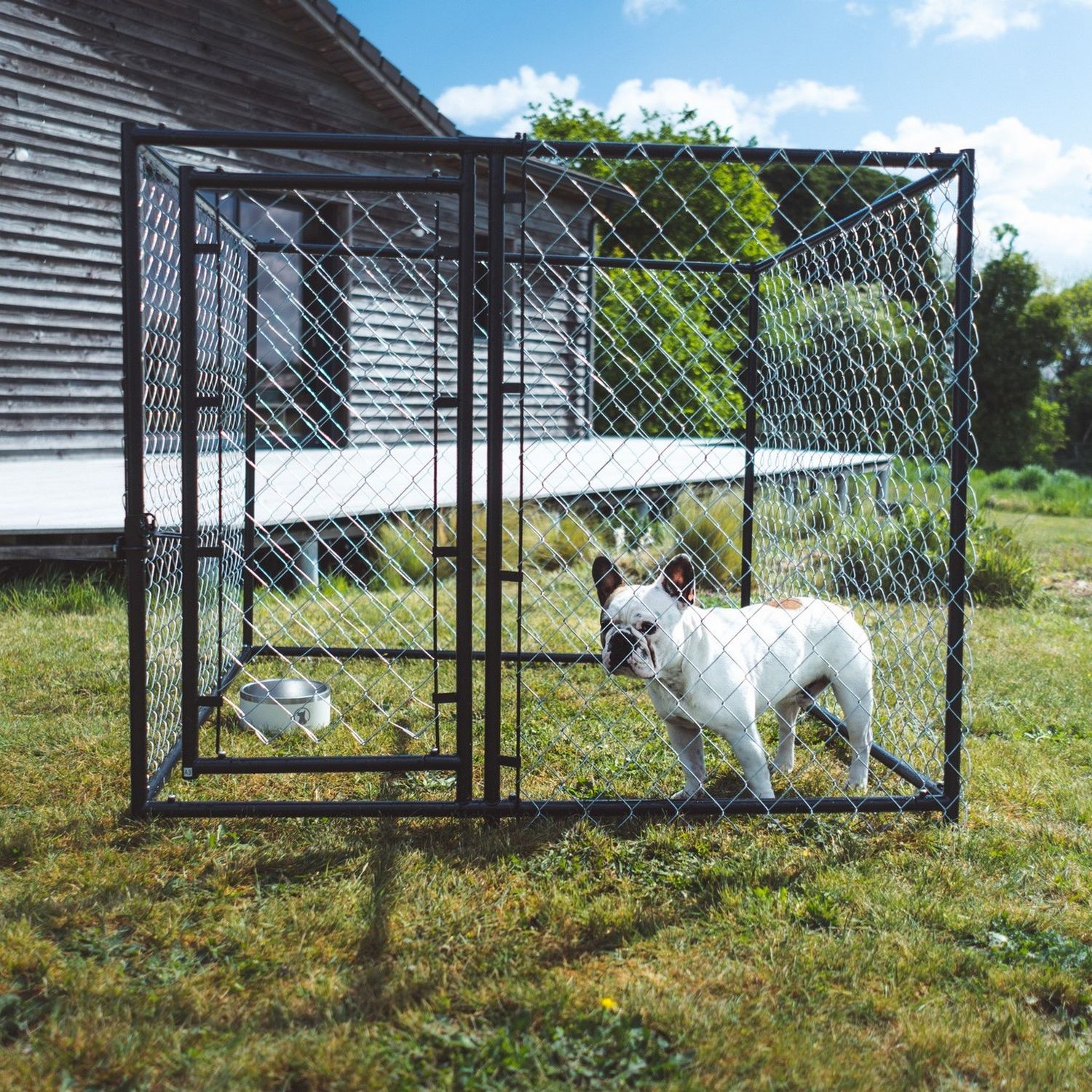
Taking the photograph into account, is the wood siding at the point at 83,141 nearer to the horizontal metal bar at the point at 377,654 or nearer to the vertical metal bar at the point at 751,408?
the horizontal metal bar at the point at 377,654

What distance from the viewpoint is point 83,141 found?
8.02 meters

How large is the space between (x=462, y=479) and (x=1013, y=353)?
19.3m

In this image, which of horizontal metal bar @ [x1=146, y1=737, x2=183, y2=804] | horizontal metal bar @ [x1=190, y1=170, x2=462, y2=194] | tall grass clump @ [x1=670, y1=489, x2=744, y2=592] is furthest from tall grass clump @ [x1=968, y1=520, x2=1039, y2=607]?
horizontal metal bar @ [x1=146, y1=737, x2=183, y2=804]

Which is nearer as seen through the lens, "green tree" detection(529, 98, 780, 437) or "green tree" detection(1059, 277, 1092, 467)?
"green tree" detection(529, 98, 780, 437)

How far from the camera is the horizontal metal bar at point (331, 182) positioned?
2.60m

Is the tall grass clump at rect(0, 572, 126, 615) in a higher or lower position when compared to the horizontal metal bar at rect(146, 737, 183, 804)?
higher

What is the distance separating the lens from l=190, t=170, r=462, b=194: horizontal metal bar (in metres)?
2.60

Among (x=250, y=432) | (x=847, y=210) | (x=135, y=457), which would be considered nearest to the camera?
(x=135, y=457)

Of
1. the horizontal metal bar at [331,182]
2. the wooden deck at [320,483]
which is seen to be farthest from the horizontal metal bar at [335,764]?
the horizontal metal bar at [331,182]

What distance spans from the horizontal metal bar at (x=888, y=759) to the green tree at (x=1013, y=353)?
55.5 feet

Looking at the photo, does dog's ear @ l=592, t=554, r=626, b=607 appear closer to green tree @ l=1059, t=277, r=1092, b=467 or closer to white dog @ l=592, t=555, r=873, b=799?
white dog @ l=592, t=555, r=873, b=799

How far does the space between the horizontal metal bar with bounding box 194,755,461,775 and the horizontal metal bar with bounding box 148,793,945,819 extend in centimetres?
8

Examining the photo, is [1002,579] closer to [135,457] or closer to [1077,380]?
[135,457]

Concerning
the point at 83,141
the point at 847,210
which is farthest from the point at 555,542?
the point at 847,210
